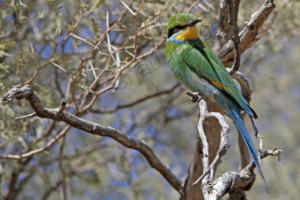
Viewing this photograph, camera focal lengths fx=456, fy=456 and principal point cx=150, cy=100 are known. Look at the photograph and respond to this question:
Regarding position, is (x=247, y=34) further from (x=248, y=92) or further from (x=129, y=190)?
(x=129, y=190)

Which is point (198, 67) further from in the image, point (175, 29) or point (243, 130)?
point (243, 130)

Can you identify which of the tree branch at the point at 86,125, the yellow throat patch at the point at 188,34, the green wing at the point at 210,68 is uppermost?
the yellow throat patch at the point at 188,34

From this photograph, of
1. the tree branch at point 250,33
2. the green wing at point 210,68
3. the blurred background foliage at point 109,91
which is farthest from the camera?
the blurred background foliage at point 109,91

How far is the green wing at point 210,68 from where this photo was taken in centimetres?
221

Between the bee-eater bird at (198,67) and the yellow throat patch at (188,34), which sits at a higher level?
the yellow throat patch at (188,34)

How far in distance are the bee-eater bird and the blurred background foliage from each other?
4.5 inches

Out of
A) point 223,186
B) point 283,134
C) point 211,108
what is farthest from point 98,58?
point 283,134

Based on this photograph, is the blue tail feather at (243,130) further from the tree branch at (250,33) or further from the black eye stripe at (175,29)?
the black eye stripe at (175,29)

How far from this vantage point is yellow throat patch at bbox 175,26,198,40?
2430mm

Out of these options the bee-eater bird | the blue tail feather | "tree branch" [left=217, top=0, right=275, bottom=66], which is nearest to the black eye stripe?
the bee-eater bird

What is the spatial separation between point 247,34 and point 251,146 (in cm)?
60

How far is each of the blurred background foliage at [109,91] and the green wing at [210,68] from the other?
19cm

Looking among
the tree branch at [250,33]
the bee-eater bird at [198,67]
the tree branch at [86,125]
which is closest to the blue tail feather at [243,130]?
the bee-eater bird at [198,67]

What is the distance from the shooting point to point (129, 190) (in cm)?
388
